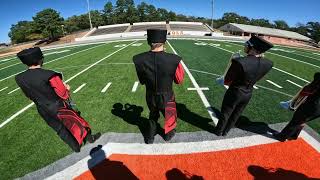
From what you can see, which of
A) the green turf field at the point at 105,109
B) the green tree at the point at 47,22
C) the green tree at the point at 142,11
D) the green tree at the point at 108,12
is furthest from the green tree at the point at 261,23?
the green turf field at the point at 105,109

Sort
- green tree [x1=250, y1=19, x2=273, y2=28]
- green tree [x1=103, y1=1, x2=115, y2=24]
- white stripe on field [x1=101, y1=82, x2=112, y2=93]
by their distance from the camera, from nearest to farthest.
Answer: white stripe on field [x1=101, y1=82, x2=112, y2=93] < green tree [x1=103, y1=1, x2=115, y2=24] < green tree [x1=250, y1=19, x2=273, y2=28]

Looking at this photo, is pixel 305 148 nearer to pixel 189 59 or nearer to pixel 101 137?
pixel 101 137

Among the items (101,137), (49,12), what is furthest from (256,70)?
(49,12)

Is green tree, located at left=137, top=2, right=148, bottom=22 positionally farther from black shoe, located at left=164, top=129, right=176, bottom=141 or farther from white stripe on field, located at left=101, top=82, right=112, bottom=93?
black shoe, located at left=164, top=129, right=176, bottom=141

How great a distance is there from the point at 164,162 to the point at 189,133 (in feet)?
4.49

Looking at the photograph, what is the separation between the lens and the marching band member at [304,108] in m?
5.55

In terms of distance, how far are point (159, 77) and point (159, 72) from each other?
108 millimetres

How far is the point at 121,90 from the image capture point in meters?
10.9

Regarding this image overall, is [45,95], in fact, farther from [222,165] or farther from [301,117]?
[301,117]

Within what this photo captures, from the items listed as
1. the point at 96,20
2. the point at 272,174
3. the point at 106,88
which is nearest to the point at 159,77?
the point at 272,174

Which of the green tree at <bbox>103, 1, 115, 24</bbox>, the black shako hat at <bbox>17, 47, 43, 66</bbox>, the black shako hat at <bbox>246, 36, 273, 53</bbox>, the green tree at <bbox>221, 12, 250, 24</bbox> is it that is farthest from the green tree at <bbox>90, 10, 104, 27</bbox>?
the black shako hat at <bbox>246, 36, 273, 53</bbox>

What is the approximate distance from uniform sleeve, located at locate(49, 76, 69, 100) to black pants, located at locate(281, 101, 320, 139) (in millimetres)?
4887

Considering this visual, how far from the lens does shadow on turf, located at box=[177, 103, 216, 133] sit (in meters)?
7.04

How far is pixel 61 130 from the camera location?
5777 mm
